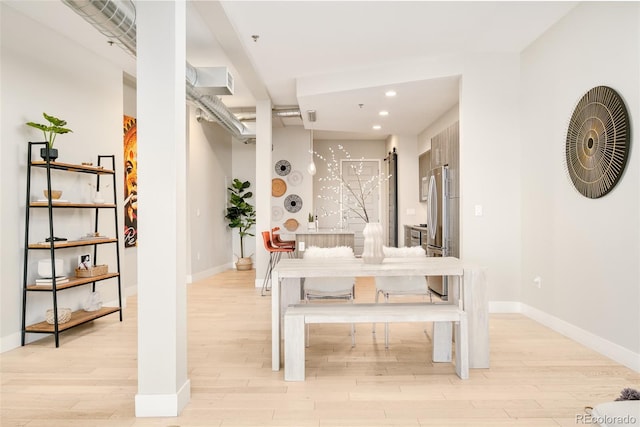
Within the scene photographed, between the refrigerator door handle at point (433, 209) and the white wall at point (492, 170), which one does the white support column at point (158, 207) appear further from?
the refrigerator door handle at point (433, 209)

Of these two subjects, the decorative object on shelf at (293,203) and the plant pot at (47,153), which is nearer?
the plant pot at (47,153)

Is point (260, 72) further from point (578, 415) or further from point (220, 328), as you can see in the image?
point (578, 415)

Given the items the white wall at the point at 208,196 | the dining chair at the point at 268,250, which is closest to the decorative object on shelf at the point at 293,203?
the white wall at the point at 208,196

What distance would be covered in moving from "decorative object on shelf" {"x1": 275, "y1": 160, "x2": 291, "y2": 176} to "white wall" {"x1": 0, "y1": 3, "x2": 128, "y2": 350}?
412 cm

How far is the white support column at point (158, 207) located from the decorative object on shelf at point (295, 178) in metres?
6.63

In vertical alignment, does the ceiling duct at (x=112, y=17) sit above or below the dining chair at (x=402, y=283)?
above

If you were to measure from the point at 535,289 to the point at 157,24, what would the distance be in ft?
13.8

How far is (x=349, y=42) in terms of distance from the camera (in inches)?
180

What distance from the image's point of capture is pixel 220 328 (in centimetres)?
440

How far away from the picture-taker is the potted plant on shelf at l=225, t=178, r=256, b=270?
915cm

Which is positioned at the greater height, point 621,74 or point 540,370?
point 621,74

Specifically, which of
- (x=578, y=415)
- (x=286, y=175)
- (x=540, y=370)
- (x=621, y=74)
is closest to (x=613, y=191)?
(x=621, y=74)

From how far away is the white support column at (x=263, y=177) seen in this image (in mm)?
6766

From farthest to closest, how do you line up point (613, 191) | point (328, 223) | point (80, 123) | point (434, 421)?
point (328, 223) < point (80, 123) < point (613, 191) < point (434, 421)
